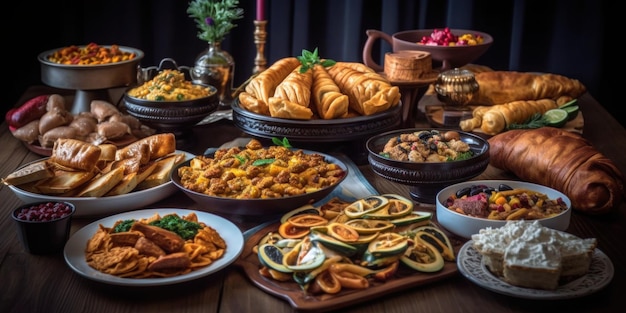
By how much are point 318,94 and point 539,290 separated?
40.9 inches

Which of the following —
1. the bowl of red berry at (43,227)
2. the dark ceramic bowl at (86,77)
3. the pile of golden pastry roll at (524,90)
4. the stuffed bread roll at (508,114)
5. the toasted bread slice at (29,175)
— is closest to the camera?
the bowl of red berry at (43,227)

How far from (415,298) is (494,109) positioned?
1.22 metres

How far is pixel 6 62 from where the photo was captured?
138 inches

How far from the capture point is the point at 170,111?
8.05ft

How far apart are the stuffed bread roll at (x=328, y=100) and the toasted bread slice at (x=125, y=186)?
599 millimetres

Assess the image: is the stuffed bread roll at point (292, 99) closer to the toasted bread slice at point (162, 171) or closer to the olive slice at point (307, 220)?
the toasted bread slice at point (162, 171)

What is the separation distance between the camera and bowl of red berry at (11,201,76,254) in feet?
5.64

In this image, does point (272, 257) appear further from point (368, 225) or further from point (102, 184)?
point (102, 184)

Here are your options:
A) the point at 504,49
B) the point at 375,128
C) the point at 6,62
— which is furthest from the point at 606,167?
the point at 6,62

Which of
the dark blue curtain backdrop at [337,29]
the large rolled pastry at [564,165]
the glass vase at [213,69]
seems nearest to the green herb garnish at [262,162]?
the large rolled pastry at [564,165]

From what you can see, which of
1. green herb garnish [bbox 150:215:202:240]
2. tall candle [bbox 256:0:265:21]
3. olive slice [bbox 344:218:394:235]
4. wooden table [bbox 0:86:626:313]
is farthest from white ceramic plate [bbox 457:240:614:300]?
tall candle [bbox 256:0:265:21]

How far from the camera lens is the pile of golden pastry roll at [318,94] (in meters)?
2.28

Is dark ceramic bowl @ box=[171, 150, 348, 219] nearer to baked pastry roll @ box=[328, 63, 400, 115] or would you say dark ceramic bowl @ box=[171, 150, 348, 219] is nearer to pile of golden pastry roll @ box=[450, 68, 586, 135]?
baked pastry roll @ box=[328, 63, 400, 115]

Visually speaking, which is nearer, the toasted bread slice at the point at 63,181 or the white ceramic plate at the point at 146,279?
the white ceramic plate at the point at 146,279
